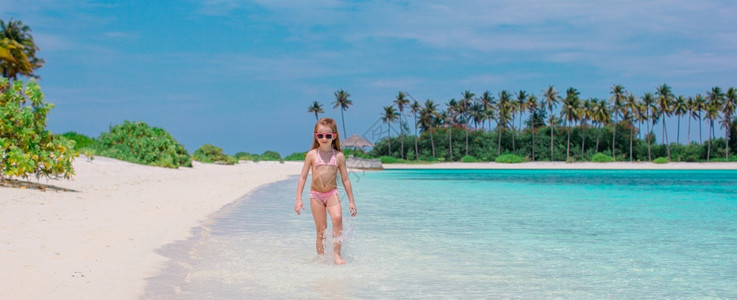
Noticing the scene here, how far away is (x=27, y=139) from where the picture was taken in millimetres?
15633

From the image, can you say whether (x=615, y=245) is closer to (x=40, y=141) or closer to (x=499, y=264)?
(x=499, y=264)

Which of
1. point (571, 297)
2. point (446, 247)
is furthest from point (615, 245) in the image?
point (571, 297)

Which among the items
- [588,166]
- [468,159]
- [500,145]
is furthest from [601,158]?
[468,159]

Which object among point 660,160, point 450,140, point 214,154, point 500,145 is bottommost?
point 660,160

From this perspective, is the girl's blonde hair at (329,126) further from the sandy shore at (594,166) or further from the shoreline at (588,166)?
the sandy shore at (594,166)

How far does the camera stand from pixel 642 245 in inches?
394

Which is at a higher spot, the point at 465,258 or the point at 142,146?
the point at 142,146

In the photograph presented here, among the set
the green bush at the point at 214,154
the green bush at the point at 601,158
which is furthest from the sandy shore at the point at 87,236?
the green bush at the point at 601,158

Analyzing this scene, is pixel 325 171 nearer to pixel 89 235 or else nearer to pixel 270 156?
pixel 89 235

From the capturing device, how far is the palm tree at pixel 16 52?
1813 inches

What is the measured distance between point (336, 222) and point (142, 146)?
30527 mm

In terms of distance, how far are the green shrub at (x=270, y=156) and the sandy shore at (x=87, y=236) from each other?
204 ft

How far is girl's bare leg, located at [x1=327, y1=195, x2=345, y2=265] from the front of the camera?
730 centimetres

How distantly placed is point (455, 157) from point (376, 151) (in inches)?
458
